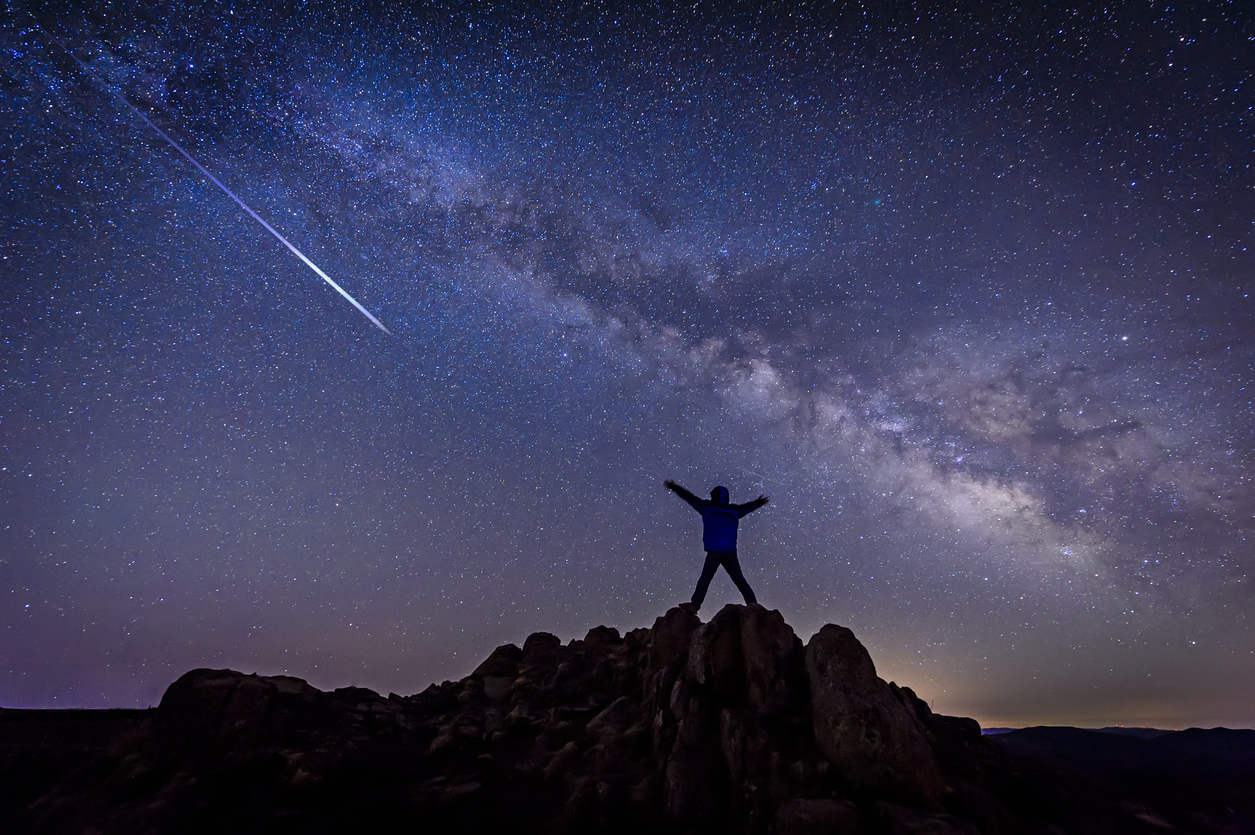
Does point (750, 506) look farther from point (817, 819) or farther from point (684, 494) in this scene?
point (817, 819)

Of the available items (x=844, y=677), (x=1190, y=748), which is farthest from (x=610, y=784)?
(x=1190, y=748)

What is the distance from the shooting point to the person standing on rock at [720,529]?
1566 centimetres

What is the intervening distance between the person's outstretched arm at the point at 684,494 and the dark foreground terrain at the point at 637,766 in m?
3.29

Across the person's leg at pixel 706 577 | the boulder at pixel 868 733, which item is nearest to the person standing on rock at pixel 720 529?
the person's leg at pixel 706 577

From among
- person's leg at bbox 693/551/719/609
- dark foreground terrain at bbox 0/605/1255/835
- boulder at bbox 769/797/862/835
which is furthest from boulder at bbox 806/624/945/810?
person's leg at bbox 693/551/719/609

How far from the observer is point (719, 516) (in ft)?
51.6

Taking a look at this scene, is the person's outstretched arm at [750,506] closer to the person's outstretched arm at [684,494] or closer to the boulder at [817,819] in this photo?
the person's outstretched arm at [684,494]

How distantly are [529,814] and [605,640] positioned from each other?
1096cm

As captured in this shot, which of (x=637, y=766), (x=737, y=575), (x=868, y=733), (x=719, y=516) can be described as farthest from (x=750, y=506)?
(x=637, y=766)

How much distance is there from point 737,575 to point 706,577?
0.98m

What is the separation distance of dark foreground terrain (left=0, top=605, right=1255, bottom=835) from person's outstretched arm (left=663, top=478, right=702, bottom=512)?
329cm

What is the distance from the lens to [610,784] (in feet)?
40.2

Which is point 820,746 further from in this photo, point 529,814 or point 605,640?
point 605,640

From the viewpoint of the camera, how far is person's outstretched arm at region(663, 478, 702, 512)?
15.9 metres
